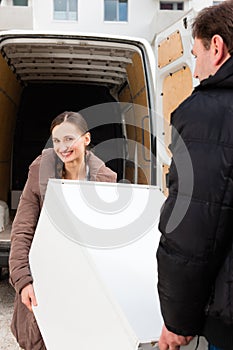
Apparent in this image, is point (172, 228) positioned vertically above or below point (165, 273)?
above

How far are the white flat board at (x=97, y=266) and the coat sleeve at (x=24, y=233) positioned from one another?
5 centimetres

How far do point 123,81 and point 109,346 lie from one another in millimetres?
4504

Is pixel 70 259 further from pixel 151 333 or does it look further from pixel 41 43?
pixel 41 43

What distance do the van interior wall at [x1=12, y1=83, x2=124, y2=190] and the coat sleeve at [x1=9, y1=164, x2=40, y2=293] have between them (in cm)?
397

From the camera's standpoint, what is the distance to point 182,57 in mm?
3613

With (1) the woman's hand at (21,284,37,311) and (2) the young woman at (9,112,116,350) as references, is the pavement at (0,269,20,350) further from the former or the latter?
(1) the woman's hand at (21,284,37,311)

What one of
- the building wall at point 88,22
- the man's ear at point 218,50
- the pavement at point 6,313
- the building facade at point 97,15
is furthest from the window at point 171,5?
the man's ear at point 218,50

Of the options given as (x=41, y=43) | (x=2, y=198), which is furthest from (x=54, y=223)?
(x=2, y=198)

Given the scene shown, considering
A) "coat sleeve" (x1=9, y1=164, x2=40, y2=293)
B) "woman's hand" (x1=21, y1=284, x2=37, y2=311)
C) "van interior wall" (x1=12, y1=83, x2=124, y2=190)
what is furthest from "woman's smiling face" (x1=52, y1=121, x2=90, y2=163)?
"van interior wall" (x1=12, y1=83, x2=124, y2=190)

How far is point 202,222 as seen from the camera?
1175 millimetres

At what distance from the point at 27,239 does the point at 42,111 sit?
4.32 metres

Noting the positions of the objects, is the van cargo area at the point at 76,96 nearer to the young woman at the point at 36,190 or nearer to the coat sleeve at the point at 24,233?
the young woman at the point at 36,190

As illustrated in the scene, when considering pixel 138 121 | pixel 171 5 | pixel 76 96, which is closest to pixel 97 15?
pixel 171 5

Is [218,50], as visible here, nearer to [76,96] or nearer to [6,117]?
[6,117]
